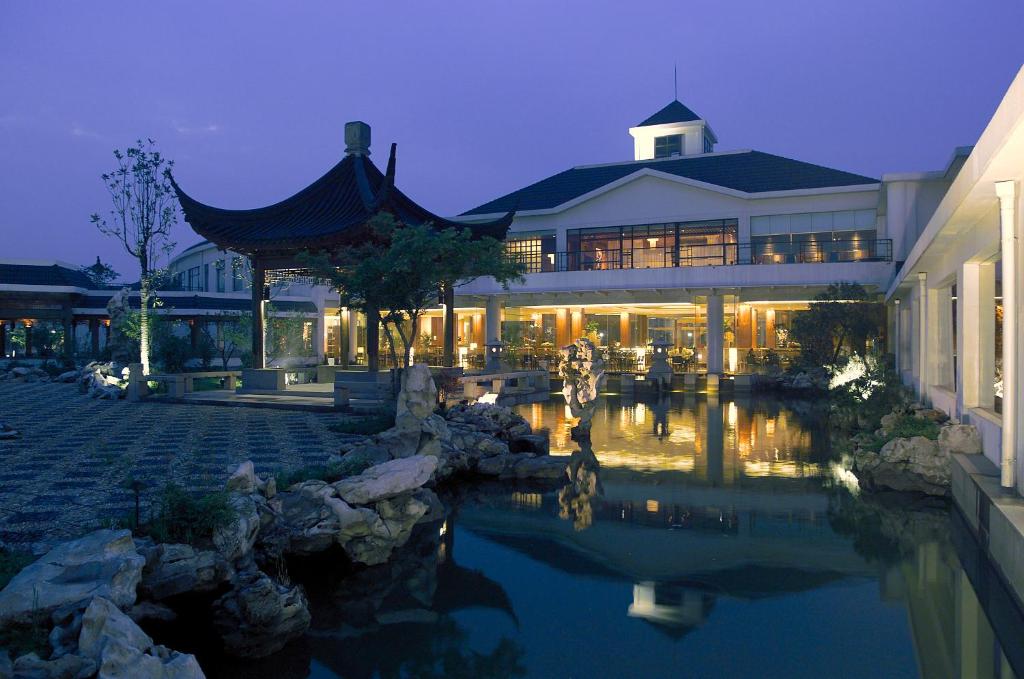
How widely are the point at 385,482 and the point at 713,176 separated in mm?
30538

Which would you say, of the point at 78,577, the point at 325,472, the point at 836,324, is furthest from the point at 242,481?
the point at 836,324

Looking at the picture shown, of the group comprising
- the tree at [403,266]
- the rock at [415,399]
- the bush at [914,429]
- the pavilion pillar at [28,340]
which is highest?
the tree at [403,266]

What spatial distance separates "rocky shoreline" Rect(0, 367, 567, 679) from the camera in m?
4.57

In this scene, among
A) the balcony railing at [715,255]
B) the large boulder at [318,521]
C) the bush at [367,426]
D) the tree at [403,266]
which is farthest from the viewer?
the balcony railing at [715,255]

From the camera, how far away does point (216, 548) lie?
6.70 metres

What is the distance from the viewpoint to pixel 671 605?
21.5ft

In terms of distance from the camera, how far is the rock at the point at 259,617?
5.87 meters

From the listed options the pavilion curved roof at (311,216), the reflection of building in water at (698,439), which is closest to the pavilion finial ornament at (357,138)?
the pavilion curved roof at (311,216)

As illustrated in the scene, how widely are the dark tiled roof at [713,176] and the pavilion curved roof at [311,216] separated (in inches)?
457

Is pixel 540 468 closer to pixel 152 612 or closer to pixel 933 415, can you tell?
pixel 152 612

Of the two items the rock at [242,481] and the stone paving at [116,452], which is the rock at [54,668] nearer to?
the stone paving at [116,452]

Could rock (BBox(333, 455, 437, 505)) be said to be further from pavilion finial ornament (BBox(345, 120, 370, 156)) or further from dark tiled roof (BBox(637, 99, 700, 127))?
dark tiled roof (BBox(637, 99, 700, 127))

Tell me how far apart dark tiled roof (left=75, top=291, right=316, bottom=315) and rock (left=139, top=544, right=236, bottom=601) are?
31176mm

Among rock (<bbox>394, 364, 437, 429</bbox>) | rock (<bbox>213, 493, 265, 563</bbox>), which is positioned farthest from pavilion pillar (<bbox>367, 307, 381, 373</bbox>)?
rock (<bbox>213, 493, 265, 563</bbox>)
